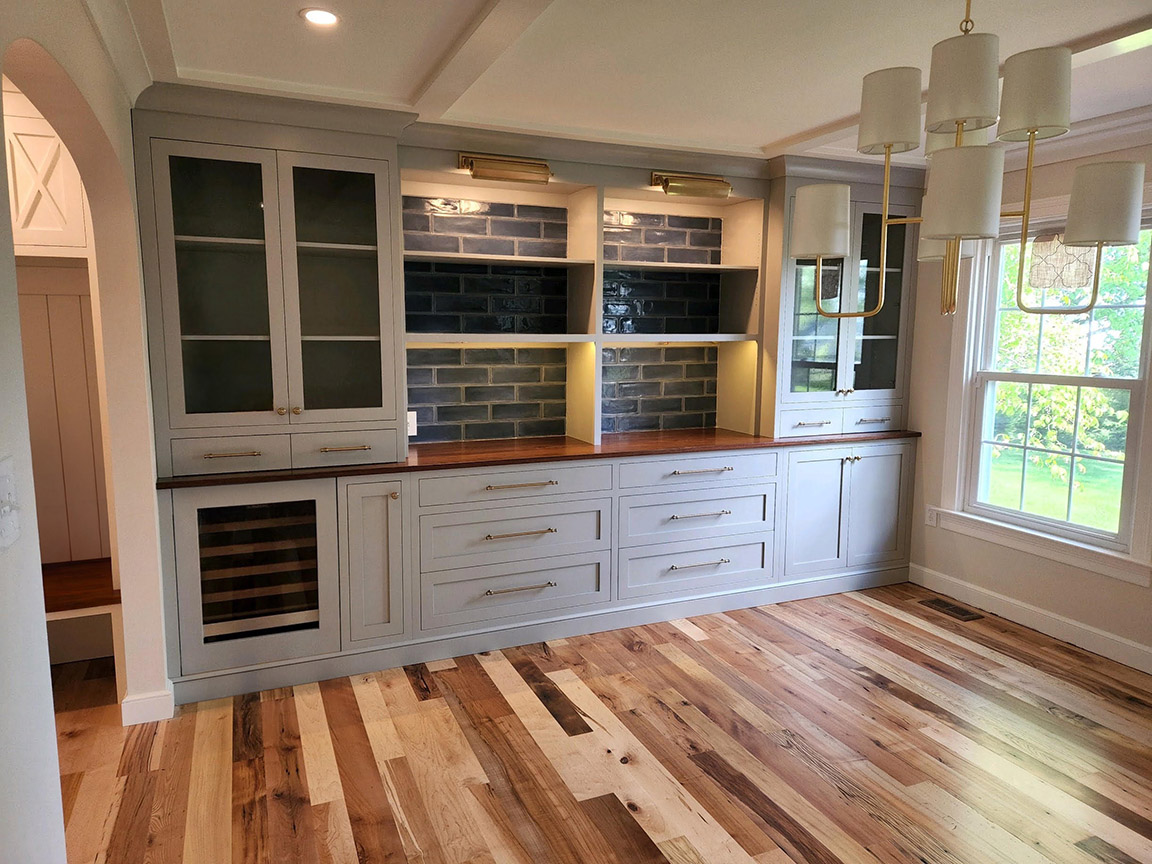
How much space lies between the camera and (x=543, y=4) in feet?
6.44

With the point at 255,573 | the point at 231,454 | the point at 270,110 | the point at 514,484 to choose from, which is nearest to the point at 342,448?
the point at 231,454

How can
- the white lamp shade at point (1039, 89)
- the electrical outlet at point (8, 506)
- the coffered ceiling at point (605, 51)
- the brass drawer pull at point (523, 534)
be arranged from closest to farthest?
1. the electrical outlet at point (8, 506)
2. the white lamp shade at point (1039, 89)
3. the coffered ceiling at point (605, 51)
4. the brass drawer pull at point (523, 534)

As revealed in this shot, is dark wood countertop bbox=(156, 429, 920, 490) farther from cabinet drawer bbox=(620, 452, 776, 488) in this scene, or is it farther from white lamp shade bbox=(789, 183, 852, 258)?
white lamp shade bbox=(789, 183, 852, 258)

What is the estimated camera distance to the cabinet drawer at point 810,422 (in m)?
4.04

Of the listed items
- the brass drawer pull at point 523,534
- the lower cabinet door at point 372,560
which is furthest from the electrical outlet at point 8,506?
the brass drawer pull at point 523,534

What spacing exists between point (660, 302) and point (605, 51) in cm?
186

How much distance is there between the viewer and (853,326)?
4.11m

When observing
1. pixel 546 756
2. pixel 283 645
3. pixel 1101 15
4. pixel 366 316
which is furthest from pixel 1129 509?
pixel 283 645

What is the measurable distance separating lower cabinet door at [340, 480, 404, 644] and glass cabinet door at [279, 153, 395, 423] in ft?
1.11

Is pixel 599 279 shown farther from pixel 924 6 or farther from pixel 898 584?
pixel 898 584

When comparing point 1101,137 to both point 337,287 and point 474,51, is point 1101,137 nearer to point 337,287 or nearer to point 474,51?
point 474,51

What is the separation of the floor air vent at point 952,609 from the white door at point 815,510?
518 mm

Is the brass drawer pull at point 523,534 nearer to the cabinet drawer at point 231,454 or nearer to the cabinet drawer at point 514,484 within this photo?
the cabinet drawer at point 514,484

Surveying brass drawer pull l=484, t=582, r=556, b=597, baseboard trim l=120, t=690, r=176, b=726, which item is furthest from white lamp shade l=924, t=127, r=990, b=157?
baseboard trim l=120, t=690, r=176, b=726
